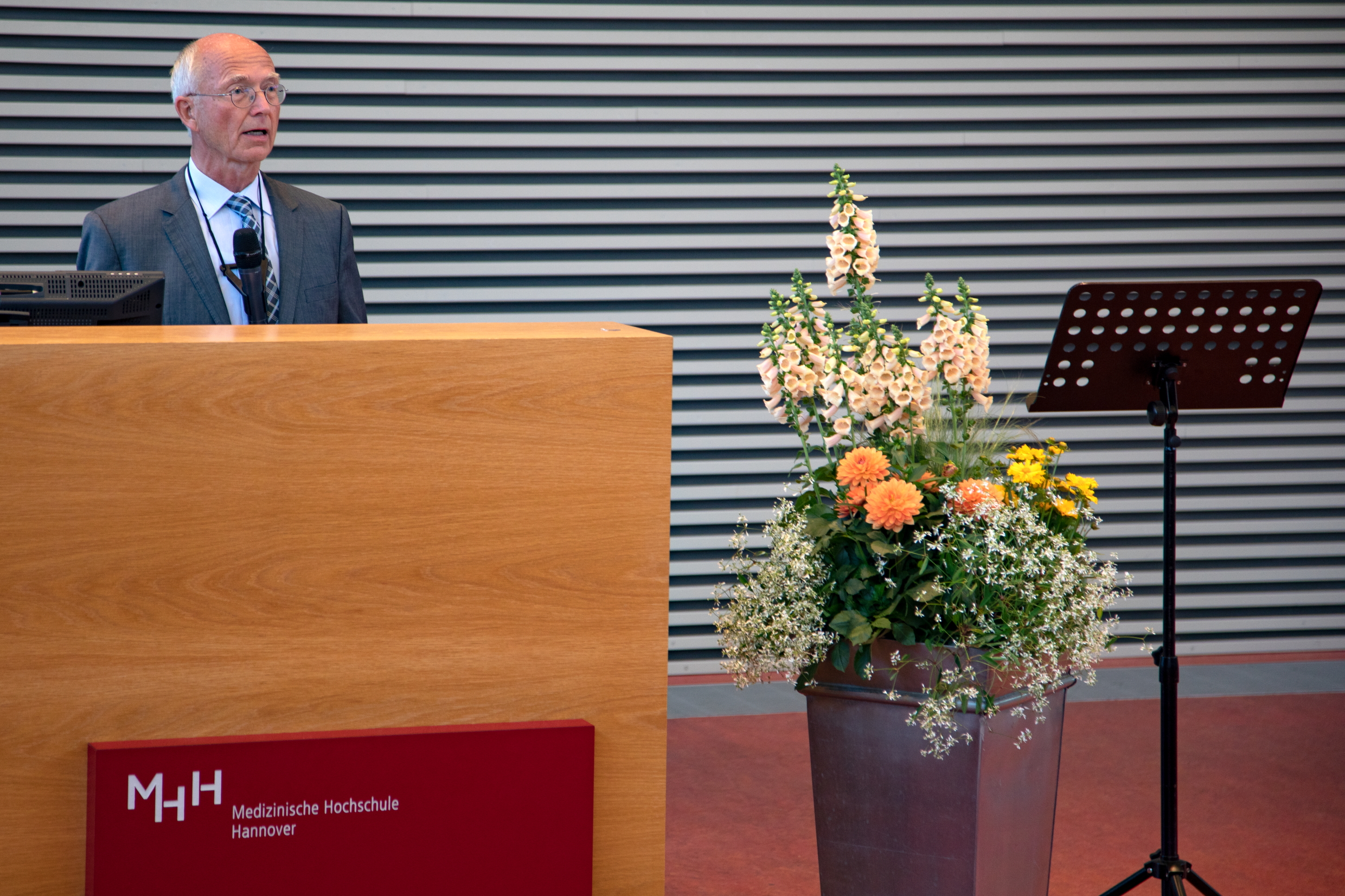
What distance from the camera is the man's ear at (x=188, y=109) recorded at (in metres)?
3.22

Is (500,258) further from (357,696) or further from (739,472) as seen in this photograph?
(357,696)

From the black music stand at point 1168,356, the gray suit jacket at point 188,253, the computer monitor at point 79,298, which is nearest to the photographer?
the computer monitor at point 79,298

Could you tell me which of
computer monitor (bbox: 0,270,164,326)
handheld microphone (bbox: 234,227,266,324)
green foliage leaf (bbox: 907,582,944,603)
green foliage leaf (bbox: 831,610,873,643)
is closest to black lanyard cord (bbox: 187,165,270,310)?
handheld microphone (bbox: 234,227,266,324)

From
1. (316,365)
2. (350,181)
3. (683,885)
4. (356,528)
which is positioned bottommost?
(683,885)

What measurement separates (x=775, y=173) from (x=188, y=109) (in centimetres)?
263

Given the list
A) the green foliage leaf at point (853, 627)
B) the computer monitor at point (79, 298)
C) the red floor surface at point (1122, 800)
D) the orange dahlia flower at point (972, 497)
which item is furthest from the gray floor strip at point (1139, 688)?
the computer monitor at point (79, 298)

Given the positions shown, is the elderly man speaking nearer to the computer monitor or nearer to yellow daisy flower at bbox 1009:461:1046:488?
the computer monitor

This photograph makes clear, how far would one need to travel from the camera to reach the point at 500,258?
518cm

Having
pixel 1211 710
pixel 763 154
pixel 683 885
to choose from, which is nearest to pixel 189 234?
pixel 683 885

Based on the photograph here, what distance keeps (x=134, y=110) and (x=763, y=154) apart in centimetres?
241

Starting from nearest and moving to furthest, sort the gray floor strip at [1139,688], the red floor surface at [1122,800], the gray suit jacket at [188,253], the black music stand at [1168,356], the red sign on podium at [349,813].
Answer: the red sign on podium at [349,813] < the black music stand at [1168,356] < the gray suit jacket at [188,253] < the red floor surface at [1122,800] < the gray floor strip at [1139,688]

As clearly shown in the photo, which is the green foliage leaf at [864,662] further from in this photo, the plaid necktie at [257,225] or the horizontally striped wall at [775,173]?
the horizontally striped wall at [775,173]

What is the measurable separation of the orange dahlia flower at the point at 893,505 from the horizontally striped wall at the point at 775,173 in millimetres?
2931

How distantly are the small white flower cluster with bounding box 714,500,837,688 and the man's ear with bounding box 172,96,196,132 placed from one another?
5.74 ft
